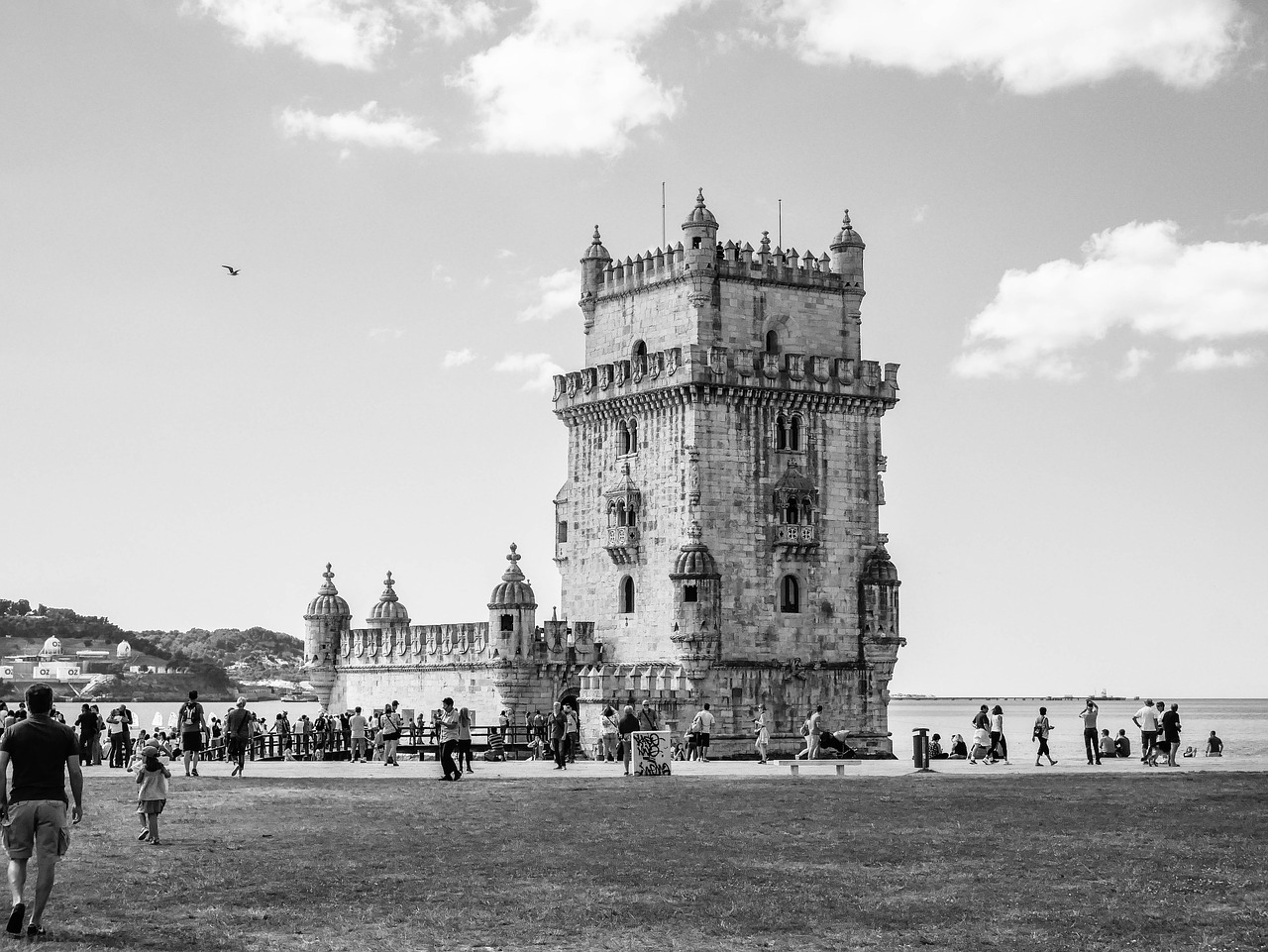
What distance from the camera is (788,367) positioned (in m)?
69.4

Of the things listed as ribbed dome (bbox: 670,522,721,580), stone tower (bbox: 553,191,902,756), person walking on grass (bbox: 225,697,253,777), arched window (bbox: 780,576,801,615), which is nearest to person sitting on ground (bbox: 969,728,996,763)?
stone tower (bbox: 553,191,902,756)

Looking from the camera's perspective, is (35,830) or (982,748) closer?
(35,830)

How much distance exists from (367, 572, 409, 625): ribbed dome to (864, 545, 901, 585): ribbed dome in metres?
21.7

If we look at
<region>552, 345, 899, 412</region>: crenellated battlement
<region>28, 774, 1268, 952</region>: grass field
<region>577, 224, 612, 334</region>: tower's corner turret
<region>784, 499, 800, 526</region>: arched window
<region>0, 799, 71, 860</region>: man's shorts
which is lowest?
<region>28, 774, 1268, 952</region>: grass field

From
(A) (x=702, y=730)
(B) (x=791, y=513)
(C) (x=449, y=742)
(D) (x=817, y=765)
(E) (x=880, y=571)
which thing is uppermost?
(B) (x=791, y=513)

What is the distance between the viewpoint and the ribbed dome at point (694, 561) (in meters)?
66.2

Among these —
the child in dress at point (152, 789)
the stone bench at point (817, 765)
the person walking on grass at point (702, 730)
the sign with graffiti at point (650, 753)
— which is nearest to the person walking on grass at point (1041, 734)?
the stone bench at point (817, 765)

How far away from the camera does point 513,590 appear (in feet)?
231

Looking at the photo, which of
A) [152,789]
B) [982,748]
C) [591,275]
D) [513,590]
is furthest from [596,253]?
[152,789]

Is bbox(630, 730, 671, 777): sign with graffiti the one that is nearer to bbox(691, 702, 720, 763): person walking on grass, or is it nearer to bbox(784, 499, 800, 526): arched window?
bbox(691, 702, 720, 763): person walking on grass

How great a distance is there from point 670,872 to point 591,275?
4917 centimetres

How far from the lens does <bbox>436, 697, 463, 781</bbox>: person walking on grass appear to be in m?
43.4

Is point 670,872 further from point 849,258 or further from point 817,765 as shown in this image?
Answer: point 849,258

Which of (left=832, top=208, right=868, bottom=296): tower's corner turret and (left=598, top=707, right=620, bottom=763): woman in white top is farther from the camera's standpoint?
(left=832, top=208, right=868, bottom=296): tower's corner turret
